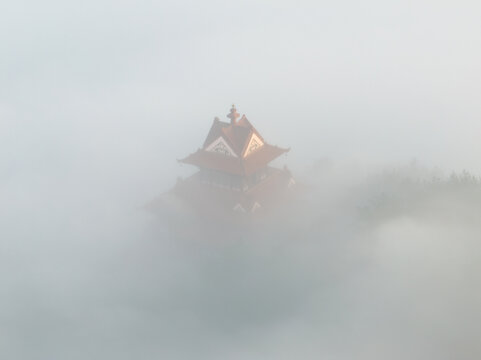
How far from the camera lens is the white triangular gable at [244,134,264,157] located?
59388mm

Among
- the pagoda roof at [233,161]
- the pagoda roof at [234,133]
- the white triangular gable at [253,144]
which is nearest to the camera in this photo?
the pagoda roof at [233,161]

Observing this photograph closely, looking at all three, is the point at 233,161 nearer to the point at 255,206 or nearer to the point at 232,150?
the point at 232,150

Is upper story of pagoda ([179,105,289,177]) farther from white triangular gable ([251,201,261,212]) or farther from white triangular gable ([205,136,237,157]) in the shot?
white triangular gable ([251,201,261,212])

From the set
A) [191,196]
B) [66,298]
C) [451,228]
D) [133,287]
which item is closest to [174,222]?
[191,196]

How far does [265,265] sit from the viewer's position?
188 ft

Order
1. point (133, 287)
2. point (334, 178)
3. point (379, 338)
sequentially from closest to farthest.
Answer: point (379, 338) < point (133, 287) < point (334, 178)

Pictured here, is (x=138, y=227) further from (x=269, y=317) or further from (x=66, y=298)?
(x=269, y=317)

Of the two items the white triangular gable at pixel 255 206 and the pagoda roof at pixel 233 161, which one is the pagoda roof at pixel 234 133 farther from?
the white triangular gable at pixel 255 206

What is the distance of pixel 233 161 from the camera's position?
194 feet

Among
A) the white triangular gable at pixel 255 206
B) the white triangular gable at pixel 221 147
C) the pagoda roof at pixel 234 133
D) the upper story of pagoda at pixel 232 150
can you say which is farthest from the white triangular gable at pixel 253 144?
the white triangular gable at pixel 255 206

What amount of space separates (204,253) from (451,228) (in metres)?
20.0

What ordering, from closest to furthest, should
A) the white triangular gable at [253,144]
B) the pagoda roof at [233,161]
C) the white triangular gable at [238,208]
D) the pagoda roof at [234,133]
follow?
the pagoda roof at [233,161]
the pagoda roof at [234,133]
the white triangular gable at [238,208]
the white triangular gable at [253,144]

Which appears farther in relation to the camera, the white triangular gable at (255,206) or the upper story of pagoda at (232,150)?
the white triangular gable at (255,206)

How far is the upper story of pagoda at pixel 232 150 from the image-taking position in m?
58.7
